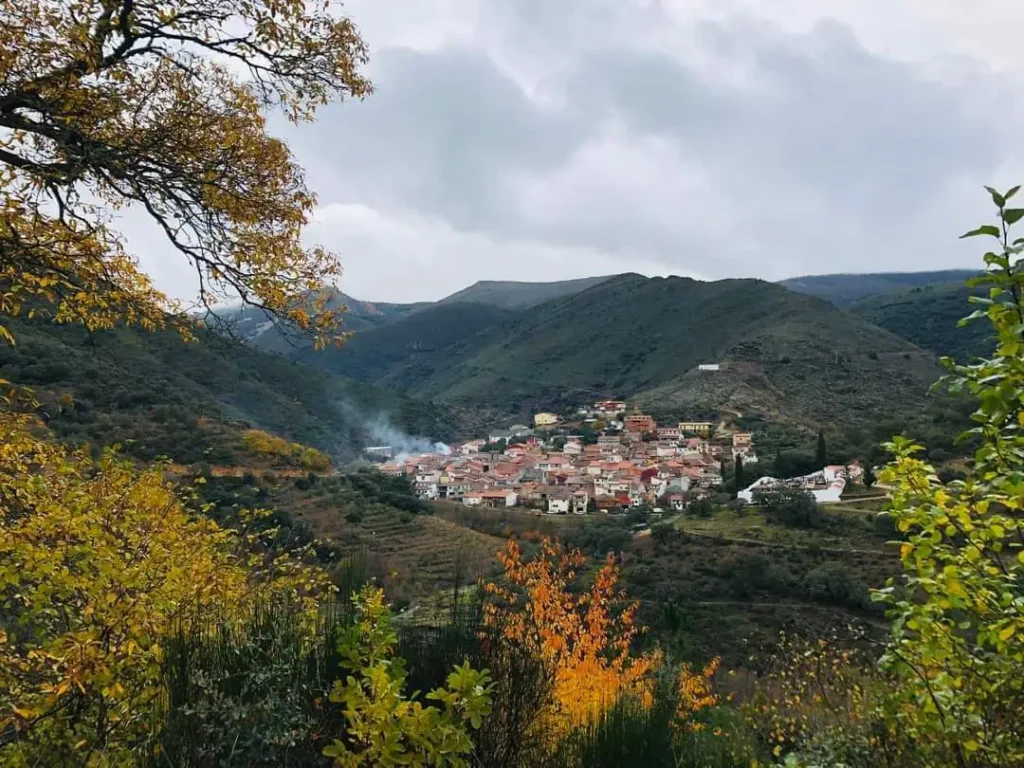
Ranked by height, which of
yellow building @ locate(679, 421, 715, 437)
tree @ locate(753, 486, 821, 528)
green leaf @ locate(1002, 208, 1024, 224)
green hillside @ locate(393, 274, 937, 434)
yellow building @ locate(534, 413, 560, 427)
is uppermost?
green hillside @ locate(393, 274, 937, 434)

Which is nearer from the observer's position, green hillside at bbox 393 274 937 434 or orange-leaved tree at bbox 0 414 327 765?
orange-leaved tree at bbox 0 414 327 765

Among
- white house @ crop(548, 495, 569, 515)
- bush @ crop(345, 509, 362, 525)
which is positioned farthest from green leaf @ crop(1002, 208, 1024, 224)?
white house @ crop(548, 495, 569, 515)

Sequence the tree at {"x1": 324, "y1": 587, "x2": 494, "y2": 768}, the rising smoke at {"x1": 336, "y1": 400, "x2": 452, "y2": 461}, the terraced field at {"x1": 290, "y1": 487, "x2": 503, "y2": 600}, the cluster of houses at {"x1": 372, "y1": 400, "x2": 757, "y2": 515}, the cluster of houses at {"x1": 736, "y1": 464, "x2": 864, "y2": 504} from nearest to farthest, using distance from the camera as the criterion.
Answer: the tree at {"x1": 324, "y1": 587, "x2": 494, "y2": 768}
the terraced field at {"x1": 290, "y1": 487, "x2": 503, "y2": 600}
the cluster of houses at {"x1": 736, "y1": 464, "x2": 864, "y2": 504}
the cluster of houses at {"x1": 372, "y1": 400, "x2": 757, "y2": 515}
the rising smoke at {"x1": 336, "y1": 400, "x2": 452, "y2": 461}

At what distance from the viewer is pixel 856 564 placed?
31.2 m

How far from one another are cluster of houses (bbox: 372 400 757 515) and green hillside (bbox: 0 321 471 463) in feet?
40.9

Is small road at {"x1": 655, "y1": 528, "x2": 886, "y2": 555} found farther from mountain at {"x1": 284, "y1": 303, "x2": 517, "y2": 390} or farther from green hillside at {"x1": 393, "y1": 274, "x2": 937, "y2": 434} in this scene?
mountain at {"x1": 284, "y1": 303, "x2": 517, "y2": 390}

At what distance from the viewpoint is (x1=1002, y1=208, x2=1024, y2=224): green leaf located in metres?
2.57

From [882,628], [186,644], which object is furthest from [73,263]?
[882,628]

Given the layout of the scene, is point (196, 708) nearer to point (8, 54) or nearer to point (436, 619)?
point (436, 619)

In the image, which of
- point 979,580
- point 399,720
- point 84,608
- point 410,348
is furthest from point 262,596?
point 410,348

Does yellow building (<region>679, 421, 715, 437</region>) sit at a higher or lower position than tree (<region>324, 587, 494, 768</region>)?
higher

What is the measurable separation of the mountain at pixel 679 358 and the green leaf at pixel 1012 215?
Result: 71.9 metres

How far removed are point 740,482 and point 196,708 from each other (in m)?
51.7

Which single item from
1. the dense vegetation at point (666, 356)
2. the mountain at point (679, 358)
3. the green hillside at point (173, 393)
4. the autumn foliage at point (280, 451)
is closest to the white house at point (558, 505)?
the autumn foliage at point (280, 451)
